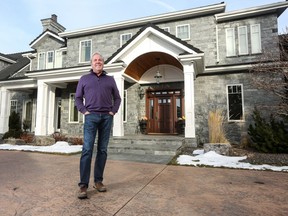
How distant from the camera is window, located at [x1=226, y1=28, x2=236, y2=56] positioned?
976cm

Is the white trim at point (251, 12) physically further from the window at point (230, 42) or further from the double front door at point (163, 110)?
the double front door at point (163, 110)

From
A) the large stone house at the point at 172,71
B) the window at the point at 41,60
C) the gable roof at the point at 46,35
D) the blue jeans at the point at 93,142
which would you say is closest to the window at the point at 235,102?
the large stone house at the point at 172,71

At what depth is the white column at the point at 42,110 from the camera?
9.84m

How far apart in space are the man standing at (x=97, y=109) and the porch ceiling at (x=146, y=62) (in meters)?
6.14

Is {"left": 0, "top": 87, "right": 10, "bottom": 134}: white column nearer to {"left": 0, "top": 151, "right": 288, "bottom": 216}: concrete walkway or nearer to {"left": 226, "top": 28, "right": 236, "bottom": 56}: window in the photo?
{"left": 0, "top": 151, "right": 288, "bottom": 216}: concrete walkway

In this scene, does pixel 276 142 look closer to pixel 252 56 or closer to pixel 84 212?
pixel 252 56

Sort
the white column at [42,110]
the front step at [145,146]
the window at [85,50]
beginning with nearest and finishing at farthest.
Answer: the front step at [145,146], the white column at [42,110], the window at [85,50]

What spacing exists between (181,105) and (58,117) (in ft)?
25.8

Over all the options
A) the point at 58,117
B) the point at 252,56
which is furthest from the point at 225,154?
the point at 58,117

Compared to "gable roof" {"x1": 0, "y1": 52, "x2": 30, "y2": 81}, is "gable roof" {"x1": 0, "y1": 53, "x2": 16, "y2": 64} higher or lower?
higher

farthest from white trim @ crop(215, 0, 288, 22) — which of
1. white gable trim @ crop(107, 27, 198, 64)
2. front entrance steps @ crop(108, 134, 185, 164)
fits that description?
front entrance steps @ crop(108, 134, 185, 164)

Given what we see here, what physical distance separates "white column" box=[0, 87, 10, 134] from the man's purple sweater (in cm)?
1117

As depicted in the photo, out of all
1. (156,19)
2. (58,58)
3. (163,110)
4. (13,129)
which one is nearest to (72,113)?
(13,129)

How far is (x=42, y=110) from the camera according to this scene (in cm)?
1000
